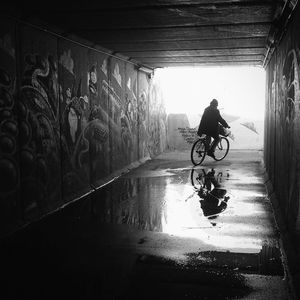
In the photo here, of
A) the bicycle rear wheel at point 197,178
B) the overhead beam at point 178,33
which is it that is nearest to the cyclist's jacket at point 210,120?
the bicycle rear wheel at point 197,178

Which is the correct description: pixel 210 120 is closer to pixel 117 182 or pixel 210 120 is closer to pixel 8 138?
pixel 117 182

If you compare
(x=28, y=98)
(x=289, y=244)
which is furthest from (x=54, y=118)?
(x=289, y=244)

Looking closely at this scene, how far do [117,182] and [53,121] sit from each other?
3.04m

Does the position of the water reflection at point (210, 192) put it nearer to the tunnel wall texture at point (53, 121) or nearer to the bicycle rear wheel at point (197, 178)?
the bicycle rear wheel at point (197, 178)

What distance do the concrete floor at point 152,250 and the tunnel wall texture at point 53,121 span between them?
17.4 inches

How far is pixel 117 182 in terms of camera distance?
30.2 feet

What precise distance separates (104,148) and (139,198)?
2117mm

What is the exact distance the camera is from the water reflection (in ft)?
21.5

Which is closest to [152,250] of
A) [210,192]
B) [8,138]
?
[8,138]

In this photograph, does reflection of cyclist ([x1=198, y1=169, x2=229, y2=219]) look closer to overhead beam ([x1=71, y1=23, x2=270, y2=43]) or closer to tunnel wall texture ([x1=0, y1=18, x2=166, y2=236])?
tunnel wall texture ([x1=0, y1=18, x2=166, y2=236])

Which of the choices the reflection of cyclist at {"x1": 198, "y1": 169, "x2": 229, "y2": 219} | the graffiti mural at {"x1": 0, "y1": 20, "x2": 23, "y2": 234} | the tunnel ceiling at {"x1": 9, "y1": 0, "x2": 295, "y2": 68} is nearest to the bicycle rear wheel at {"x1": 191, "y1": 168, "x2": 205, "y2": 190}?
the reflection of cyclist at {"x1": 198, "y1": 169, "x2": 229, "y2": 219}

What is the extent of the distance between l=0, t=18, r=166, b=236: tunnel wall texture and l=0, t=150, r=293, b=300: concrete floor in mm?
443

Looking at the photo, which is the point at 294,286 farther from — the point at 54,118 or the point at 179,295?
the point at 54,118

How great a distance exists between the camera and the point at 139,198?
748cm
